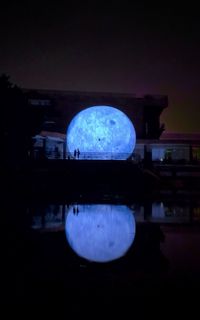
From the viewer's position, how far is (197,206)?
39.8 feet

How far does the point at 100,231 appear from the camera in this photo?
293 inches

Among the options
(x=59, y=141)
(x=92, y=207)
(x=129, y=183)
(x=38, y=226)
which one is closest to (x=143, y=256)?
(x=38, y=226)

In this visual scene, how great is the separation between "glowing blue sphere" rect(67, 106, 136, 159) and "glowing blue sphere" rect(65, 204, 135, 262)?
40.7 ft

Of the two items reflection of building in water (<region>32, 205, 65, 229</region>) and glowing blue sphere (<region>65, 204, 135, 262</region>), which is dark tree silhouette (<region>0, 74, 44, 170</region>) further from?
glowing blue sphere (<region>65, 204, 135, 262</region>)

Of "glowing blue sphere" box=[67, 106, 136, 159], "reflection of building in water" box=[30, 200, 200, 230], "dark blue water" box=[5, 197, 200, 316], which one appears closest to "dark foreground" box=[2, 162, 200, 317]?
"dark blue water" box=[5, 197, 200, 316]

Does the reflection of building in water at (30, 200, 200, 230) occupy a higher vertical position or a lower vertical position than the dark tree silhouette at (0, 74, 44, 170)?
lower

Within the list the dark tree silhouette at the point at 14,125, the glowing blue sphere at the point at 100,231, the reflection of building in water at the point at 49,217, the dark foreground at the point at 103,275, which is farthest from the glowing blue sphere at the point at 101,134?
the dark foreground at the point at 103,275

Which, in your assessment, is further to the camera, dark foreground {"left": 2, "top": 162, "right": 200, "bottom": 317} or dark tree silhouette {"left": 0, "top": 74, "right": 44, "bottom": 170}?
dark tree silhouette {"left": 0, "top": 74, "right": 44, "bottom": 170}

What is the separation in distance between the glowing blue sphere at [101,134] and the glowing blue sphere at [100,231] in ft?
40.7

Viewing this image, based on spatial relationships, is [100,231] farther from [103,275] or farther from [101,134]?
[101,134]

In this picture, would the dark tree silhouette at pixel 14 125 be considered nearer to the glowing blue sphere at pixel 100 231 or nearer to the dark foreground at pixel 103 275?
the glowing blue sphere at pixel 100 231

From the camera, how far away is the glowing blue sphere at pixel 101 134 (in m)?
23.2

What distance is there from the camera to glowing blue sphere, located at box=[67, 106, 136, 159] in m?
23.2

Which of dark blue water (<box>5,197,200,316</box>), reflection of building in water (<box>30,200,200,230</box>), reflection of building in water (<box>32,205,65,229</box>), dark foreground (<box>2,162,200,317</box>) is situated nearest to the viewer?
dark foreground (<box>2,162,200,317</box>)
